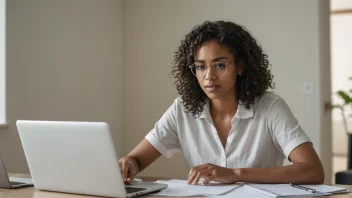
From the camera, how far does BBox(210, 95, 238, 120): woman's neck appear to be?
186 cm

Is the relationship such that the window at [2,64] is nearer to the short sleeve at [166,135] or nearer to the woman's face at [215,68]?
the short sleeve at [166,135]

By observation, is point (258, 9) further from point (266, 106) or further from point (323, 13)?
point (266, 106)

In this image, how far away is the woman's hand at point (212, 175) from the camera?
56.7 inches

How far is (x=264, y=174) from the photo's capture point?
1.49 meters

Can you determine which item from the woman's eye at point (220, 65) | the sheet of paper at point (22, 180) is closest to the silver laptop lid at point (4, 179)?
the sheet of paper at point (22, 180)

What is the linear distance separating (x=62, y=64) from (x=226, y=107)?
58.5 inches

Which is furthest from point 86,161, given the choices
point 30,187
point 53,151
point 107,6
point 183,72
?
point 107,6

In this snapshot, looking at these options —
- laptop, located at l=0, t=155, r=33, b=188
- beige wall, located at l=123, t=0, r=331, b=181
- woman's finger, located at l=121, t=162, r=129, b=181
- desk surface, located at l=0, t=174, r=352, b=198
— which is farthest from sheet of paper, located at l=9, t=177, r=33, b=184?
beige wall, located at l=123, t=0, r=331, b=181

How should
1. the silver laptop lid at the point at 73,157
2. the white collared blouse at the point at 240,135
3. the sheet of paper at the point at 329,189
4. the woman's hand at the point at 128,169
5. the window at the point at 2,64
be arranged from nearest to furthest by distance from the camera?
1. the silver laptop lid at the point at 73,157
2. the sheet of paper at the point at 329,189
3. the woman's hand at the point at 128,169
4. the white collared blouse at the point at 240,135
5. the window at the point at 2,64

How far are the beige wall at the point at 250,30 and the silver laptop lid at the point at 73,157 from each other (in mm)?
2177

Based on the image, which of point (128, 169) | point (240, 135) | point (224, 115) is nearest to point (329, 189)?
point (240, 135)

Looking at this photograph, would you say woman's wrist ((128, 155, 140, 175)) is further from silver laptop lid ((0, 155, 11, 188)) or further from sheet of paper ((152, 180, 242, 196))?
silver laptop lid ((0, 155, 11, 188))

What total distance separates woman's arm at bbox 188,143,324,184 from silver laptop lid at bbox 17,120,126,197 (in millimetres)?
295

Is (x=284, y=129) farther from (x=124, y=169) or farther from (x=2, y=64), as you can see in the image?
(x=2, y=64)
